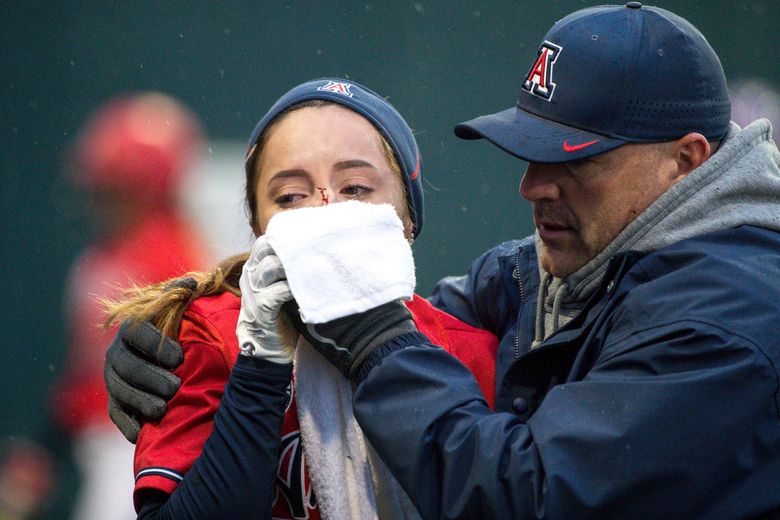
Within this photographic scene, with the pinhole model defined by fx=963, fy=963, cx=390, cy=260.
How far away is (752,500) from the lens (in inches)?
62.4

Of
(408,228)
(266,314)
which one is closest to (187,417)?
(266,314)

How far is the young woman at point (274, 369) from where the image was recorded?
1.70 metres

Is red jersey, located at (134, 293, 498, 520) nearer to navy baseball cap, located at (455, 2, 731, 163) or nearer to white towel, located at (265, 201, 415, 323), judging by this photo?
white towel, located at (265, 201, 415, 323)

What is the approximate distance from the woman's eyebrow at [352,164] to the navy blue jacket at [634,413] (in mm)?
410

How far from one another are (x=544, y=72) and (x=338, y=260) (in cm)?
61

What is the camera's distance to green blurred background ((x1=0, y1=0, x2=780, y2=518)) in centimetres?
406

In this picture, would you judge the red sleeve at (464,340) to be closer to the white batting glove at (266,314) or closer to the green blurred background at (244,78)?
the white batting glove at (266,314)

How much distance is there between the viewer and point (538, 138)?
1.94 metres

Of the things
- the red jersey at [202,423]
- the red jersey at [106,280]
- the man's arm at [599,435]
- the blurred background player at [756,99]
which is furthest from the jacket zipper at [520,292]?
the blurred background player at [756,99]

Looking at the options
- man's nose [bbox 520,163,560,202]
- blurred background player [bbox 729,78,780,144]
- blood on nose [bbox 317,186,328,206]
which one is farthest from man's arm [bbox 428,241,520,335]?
blurred background player [bbox 729,78,780,144]

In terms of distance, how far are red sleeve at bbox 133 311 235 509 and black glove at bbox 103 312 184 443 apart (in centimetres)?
2

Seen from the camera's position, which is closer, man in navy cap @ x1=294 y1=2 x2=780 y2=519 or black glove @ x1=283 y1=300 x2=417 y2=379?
man in navy cap @ x1=294 y1=2 x2=780 y2=519

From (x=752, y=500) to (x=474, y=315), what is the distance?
100 centimetres

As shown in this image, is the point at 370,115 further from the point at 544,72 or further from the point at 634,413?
the point at 634,413
